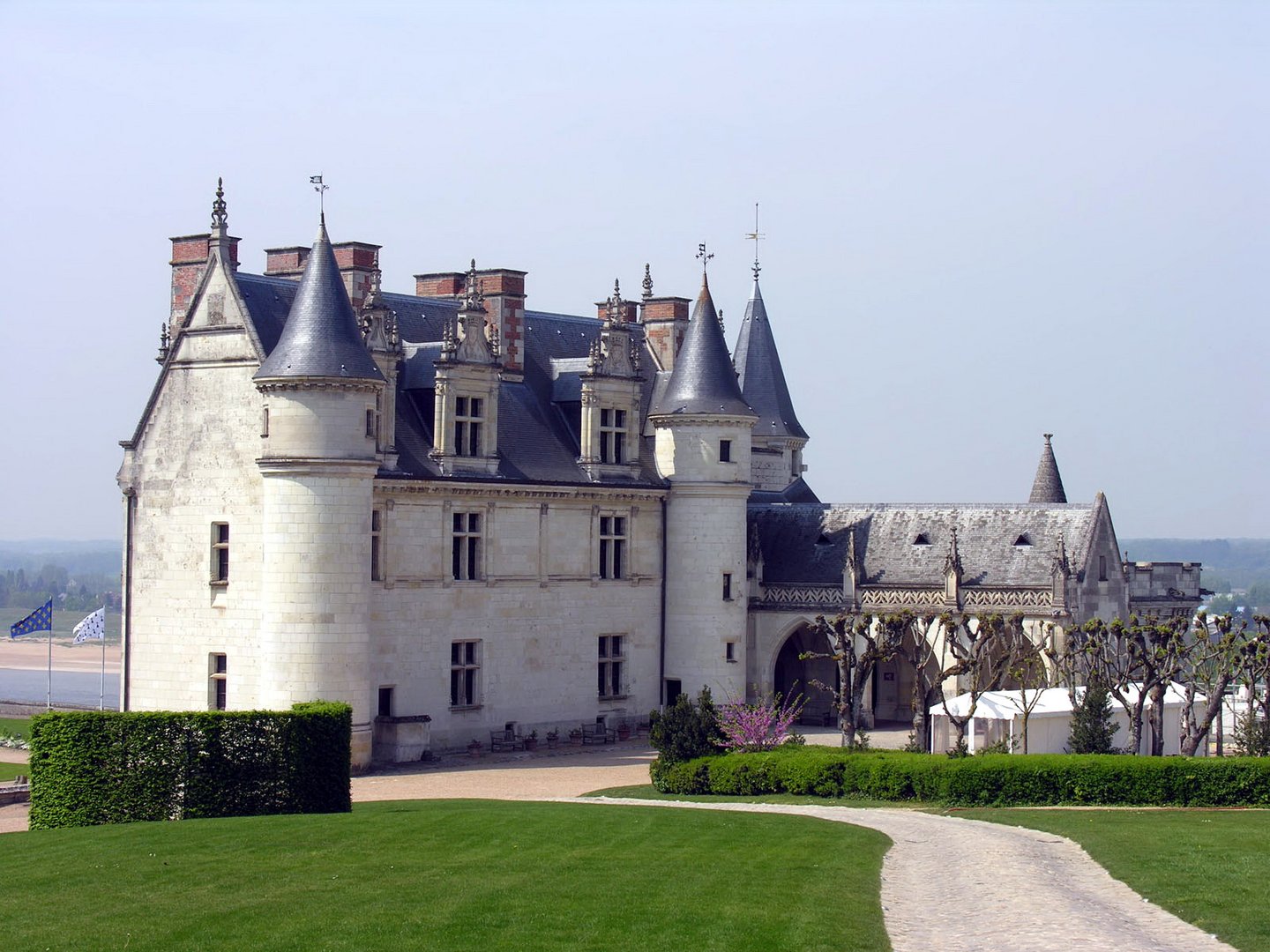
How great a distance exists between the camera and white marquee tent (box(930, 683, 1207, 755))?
1347 inches

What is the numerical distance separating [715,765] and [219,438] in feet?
38.3

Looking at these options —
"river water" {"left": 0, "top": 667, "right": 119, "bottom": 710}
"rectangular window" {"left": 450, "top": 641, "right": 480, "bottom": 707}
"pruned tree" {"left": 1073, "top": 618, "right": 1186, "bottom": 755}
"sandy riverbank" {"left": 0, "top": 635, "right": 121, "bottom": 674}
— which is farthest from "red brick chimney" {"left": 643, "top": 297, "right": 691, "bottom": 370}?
"sandy riverbank" {"left": 0, "top": 635, "right": 121, "bottom": 674}

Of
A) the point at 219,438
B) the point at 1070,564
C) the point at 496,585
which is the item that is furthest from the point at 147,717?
the point at 1070,564

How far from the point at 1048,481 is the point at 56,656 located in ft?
325

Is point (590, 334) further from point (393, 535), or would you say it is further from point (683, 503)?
point (393, 535)

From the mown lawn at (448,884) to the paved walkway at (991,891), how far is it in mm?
431

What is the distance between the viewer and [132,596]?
3797 centimetres

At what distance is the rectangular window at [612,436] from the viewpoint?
140 feet

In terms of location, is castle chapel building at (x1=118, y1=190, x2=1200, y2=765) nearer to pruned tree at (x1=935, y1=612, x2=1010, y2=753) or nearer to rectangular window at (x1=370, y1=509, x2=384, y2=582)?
rectangular window at (x1=370, y1=509, x2=384, y2=582)

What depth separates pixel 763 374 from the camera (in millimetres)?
50812

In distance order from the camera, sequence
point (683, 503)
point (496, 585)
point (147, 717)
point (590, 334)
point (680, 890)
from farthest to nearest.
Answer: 1. point (590, 334)
2. point (683, 503)
3. point (496, 585)
4. point (147, 717)
5. point (680, 890)

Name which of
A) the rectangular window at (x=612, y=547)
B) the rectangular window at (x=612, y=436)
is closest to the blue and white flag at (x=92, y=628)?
the rectangular window at (x=612, y=547)

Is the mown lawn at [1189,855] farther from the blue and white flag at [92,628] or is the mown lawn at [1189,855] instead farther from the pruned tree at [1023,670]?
the blue and white flag at [92,628]

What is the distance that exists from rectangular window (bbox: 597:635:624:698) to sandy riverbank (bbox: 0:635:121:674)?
215ft
